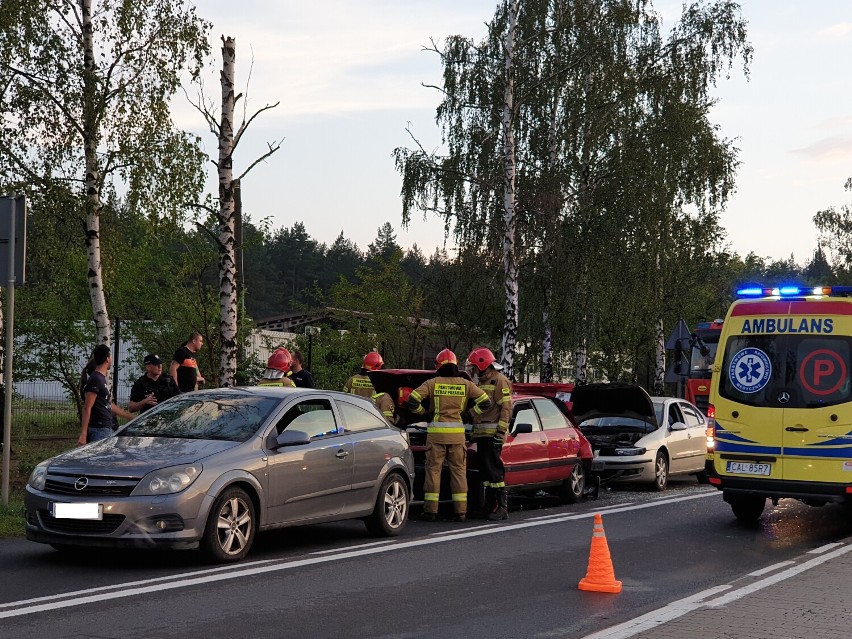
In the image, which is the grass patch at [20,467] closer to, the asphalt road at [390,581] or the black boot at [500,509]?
the asphalt road at [390,581]

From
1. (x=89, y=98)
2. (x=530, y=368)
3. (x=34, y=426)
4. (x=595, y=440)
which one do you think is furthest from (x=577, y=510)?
(x=530, y=368)

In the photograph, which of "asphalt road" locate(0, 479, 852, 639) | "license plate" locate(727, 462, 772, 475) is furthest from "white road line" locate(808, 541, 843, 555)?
"license plate" locate(727, 462, 772, 475)

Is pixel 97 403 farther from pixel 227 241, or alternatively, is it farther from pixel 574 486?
pixel 574 486

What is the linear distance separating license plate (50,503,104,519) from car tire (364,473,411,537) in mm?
3268

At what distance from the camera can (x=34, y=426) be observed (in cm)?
2633

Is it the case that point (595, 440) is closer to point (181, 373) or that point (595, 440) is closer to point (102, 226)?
point (181, 373)

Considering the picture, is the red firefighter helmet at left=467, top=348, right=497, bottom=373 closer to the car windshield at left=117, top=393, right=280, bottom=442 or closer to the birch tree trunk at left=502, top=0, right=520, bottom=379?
the car windshield at left=117, top=393, right=280, bottom=442

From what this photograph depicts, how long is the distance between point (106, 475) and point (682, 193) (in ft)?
92.3

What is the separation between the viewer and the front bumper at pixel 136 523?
9.17 meters

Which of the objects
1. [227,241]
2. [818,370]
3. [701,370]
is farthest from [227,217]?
[701,370]

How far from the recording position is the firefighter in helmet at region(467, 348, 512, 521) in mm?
13555

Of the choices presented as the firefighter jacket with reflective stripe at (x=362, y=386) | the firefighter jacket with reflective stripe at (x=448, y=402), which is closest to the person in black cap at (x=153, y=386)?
the firefighter jacket with reflective stripe at (x=362, y=386)

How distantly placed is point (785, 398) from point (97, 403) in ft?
25.3

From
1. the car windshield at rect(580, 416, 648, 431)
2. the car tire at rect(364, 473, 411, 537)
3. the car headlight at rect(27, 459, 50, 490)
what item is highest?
the car headlight at rect(27, 459, 50, 490)
